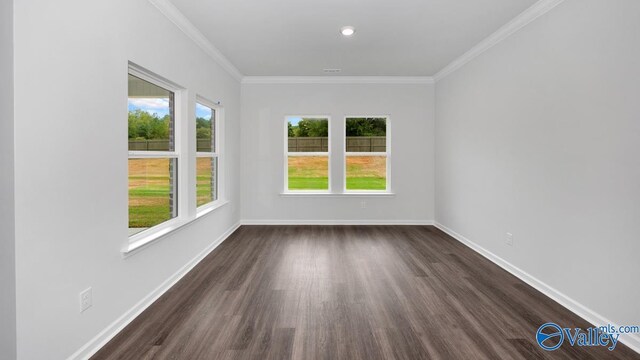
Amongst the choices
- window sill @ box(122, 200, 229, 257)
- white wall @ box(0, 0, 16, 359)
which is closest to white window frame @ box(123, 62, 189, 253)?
window sill @ box(122, 200, 229, 257)

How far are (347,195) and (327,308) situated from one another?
3381 mm

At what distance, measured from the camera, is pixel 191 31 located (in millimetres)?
3457

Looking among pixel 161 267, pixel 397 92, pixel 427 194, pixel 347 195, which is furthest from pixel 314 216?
pixel 161 267

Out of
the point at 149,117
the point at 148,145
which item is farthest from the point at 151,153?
the point at 149,117

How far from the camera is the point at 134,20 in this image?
8.16 ft

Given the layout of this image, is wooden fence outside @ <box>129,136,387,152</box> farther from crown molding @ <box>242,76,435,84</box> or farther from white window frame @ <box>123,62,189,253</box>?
white window frame @ <box>123,62,189,253</box>

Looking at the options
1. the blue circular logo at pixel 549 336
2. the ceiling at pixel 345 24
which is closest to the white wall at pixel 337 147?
the ceiling at pixel 345 24

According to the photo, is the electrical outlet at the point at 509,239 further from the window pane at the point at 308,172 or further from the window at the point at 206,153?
the window at the point at 206,153

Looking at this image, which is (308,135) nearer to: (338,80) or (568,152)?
(338,80)

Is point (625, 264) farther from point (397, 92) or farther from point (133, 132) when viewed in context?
point (397, 92)

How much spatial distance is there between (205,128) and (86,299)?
2.74 m

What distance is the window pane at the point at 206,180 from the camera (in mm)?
4059

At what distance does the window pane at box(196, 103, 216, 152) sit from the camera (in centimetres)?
404

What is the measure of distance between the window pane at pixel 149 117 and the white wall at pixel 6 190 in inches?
43.9
